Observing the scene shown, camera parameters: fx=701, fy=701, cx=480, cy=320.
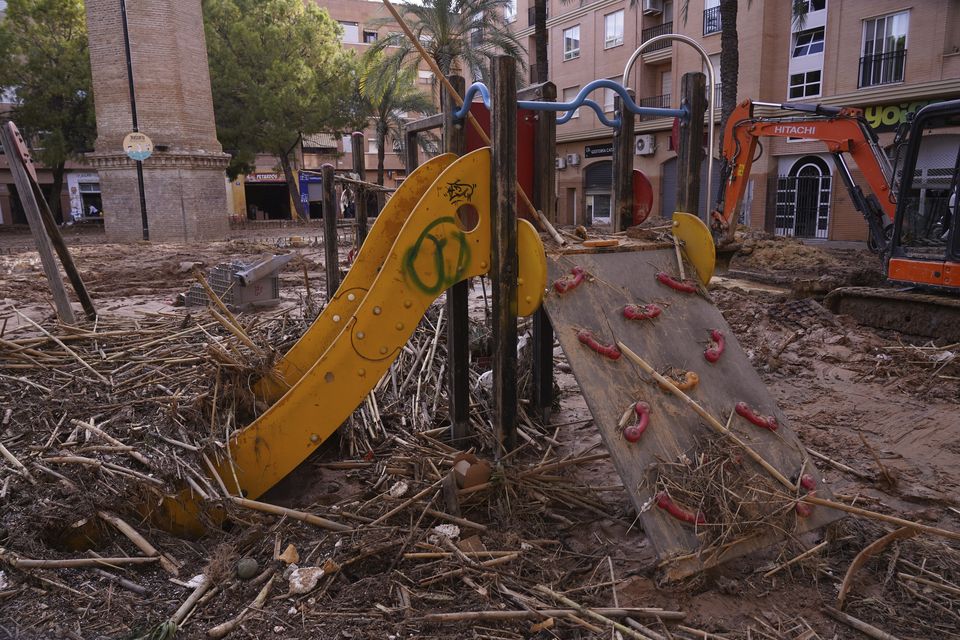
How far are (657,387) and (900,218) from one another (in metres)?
7.44

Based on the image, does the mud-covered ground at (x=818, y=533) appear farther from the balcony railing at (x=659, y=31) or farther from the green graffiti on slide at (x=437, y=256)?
the balcony railing at (x=659, y=31)

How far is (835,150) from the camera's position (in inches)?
438

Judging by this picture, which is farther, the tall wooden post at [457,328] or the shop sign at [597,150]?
the shop sign at [597,150]

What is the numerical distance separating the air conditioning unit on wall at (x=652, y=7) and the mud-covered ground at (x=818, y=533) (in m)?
25.5

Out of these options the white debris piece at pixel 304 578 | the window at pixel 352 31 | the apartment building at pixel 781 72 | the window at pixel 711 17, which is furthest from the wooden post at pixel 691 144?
the window at pixel 352 31

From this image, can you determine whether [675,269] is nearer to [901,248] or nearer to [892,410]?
[892,410]

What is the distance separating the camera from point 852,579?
3.23m

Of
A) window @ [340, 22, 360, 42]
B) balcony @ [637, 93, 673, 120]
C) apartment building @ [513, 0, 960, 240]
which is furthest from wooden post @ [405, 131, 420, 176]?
window @ [340, 22, 360, 42]

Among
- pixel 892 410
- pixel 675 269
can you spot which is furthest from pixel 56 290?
pixel 892 410

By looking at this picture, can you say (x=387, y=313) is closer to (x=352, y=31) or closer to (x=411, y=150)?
(x=411, y=150)

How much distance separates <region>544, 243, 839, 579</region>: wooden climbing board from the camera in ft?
10.6

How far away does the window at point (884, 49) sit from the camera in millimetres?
22719

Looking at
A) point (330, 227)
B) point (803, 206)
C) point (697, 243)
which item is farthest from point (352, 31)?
point (697, 243)

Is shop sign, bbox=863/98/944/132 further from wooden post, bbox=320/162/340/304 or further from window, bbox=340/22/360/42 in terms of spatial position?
window, bbox=340/22/360/42
